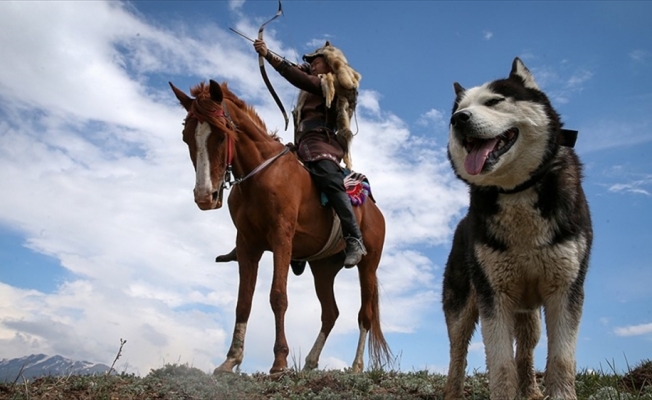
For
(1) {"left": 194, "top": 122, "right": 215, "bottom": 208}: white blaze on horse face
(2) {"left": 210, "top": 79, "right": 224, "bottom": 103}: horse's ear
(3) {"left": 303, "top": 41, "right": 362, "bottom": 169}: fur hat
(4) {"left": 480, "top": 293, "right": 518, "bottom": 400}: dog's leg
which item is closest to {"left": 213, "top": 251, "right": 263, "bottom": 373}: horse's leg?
(1) {"left": 194, "top": 122, "right": 215, "bottom": 208}: white blaze on horse face

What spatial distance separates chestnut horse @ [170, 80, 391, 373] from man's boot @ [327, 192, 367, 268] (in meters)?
A: 0.29

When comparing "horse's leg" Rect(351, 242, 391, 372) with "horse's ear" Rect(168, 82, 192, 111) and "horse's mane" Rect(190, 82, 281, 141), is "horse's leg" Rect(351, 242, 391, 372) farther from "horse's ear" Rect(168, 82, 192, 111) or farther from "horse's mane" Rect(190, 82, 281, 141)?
"horse's ear" Rect(168, 82, 192, 111)

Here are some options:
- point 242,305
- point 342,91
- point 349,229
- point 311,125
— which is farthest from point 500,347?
point 342,91

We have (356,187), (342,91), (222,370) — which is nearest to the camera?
(222,370)

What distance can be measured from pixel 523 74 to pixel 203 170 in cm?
397

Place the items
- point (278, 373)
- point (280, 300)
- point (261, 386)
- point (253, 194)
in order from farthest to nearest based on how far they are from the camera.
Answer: point (253, 194)
point (280, 300)
point (278, 373)
point (261, 386)

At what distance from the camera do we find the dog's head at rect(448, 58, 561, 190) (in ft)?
16.5

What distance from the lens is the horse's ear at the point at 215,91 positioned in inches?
316

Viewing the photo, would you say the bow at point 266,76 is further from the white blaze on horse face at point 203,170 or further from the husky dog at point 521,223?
the husky dog at point 521,223

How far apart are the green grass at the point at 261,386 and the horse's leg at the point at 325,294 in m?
2.35

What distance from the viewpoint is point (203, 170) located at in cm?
787

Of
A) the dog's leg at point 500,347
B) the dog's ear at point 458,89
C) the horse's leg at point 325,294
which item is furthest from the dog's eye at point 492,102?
the horse's leg at point 325,294

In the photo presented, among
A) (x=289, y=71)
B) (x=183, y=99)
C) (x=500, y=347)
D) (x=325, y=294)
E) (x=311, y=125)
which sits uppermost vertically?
(x=289, y=71)

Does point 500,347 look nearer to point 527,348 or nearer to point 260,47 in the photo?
point 527,348
